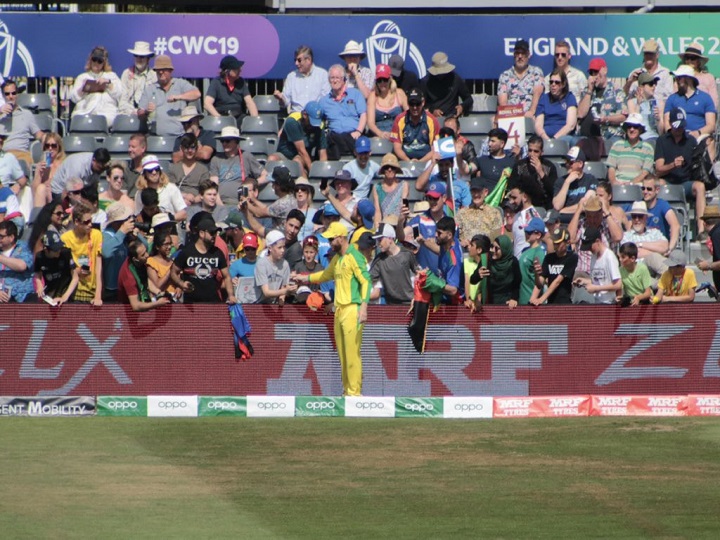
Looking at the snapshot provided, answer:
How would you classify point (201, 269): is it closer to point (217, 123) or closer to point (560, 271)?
point (217, 123)

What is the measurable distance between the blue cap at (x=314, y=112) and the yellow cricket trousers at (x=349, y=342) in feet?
16.1

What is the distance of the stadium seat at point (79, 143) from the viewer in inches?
737

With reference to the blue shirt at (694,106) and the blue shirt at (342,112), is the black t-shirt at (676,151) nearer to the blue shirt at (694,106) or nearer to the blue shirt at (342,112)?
the blue shirt at (694,106)

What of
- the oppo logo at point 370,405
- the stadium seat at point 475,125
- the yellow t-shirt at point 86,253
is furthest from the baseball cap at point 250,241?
the stadium seat at point 475,125

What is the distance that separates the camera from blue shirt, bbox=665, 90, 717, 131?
18953 mm

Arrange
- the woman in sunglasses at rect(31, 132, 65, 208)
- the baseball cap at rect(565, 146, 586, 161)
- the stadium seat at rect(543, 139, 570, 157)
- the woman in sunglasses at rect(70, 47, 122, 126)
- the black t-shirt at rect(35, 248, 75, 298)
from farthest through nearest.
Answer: the woman in sunglasses at rect(70, 47, 122, 126)
the stadium seat at rect(543, 139, 570, 157)
the woman in sunglasses at rect(31, 132, 65, 208)
the baseball cap at rect(565, 146, 586, 161)
the black t-shirt at rect(35, 248, 75, 298)

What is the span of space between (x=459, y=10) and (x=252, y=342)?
29.0 feet

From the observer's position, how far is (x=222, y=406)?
14805 mm

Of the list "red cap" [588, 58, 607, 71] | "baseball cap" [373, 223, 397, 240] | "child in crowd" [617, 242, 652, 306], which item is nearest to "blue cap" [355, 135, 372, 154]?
"baseball cap" [373, 223, 397, 240]

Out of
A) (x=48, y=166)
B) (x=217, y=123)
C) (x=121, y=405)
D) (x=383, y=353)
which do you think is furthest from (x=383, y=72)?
(x=121, y=405)

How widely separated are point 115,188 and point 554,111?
6.62 metres

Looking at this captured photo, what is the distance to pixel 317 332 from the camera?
15.2 m

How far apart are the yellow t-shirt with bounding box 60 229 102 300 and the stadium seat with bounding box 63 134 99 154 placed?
3.45 m

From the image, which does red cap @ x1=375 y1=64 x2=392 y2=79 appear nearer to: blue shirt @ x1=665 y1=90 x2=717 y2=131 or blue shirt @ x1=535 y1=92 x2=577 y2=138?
blue shirt @ x1=535 y1=92 x2=577 y2=138
